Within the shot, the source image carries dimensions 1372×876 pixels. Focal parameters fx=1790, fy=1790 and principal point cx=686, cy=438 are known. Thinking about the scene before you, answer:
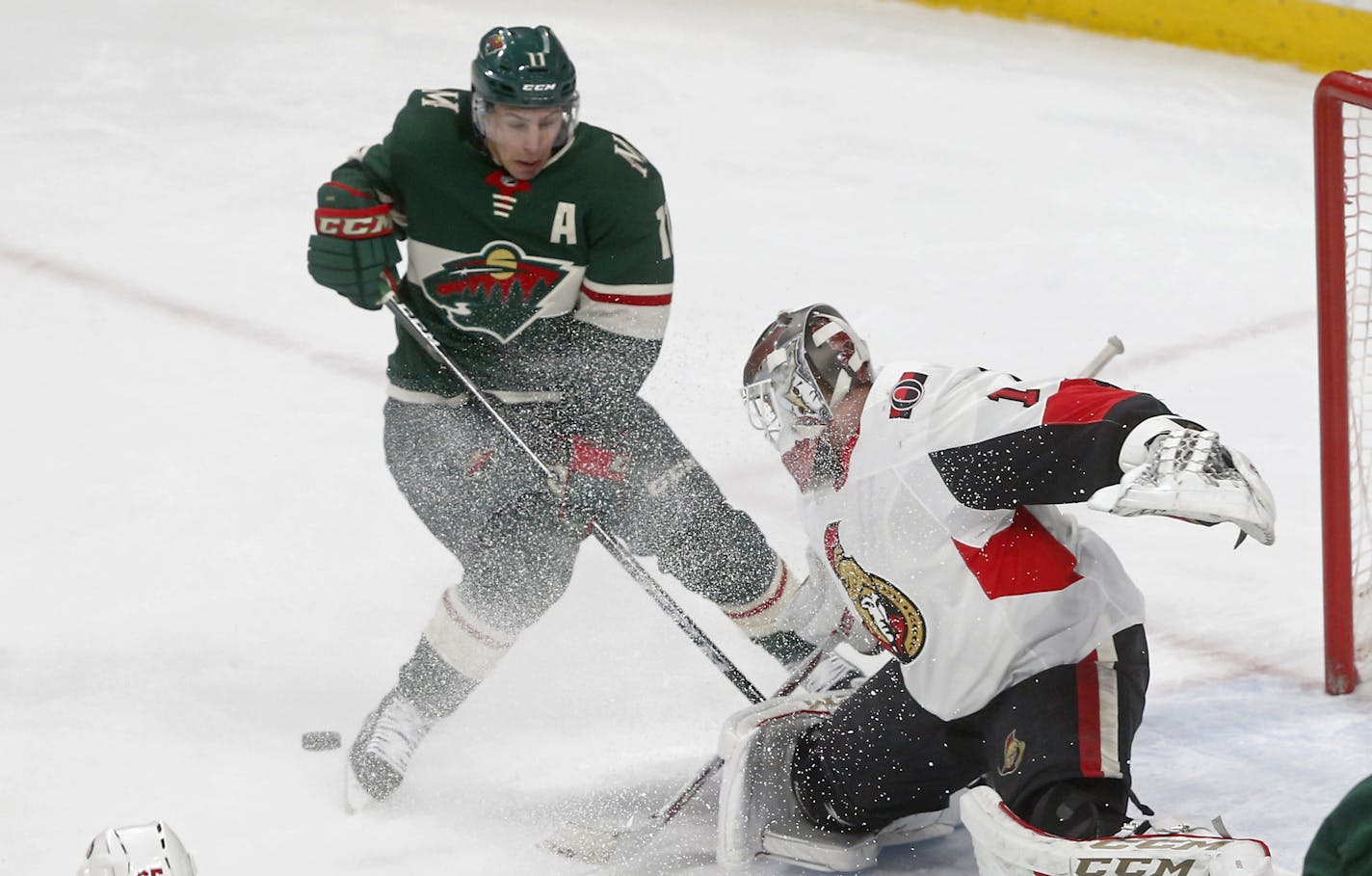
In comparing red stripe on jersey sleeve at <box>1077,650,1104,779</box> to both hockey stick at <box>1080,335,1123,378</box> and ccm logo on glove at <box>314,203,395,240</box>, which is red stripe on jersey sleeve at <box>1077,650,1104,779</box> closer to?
hockey stick at <box>1080,335,1123,378</box>

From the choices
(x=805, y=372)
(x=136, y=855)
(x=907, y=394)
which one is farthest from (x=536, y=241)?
(x=136, y=855)

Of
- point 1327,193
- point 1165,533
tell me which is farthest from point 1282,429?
point 1327,193

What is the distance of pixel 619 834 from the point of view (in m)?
2.61

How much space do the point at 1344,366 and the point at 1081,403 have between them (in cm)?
93

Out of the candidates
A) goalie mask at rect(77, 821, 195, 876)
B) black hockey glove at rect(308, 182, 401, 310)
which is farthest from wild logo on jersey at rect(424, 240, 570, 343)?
goalie mask at rect(77, 821, 195, 876)

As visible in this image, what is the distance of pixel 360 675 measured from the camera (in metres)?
3.16

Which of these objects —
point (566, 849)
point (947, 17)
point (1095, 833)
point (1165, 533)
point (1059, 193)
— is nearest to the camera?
point (1095, 833)

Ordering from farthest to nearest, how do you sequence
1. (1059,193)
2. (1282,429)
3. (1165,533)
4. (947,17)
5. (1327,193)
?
(947,17), (1059,193), (1282,429), (1165,533), (1327,193)

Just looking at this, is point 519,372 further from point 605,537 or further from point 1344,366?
point 1344,366

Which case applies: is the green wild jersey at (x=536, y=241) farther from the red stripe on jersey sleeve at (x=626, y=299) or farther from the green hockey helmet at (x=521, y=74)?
the green hockey helmet at (x=521, y=74)

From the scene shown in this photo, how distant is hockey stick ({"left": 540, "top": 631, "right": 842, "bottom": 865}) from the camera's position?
2.59m

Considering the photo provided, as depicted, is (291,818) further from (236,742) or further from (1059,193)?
(1059,193)

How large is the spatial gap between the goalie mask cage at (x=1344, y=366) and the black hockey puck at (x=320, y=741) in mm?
1638

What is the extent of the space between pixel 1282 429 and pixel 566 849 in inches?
81.7
